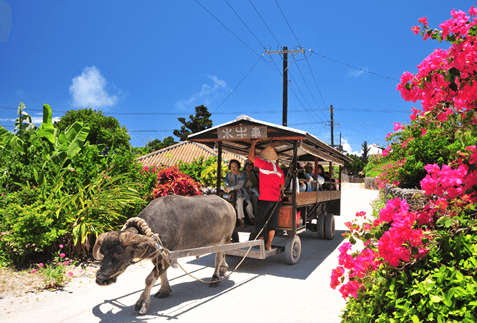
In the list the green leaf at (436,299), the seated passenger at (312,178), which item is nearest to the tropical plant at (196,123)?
the seated passenger at (312,178)

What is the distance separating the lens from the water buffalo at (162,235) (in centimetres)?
357

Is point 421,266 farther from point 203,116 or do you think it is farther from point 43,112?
point 203,116

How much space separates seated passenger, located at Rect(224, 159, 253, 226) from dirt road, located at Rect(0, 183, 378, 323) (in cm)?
117

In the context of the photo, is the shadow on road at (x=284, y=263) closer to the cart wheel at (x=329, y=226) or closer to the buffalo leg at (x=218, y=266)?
the cart wheel at (x=329, y=226)

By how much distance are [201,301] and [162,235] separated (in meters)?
1.19

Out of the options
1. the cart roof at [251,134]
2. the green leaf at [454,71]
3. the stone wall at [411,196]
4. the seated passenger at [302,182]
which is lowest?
the stone wall at [411,196]

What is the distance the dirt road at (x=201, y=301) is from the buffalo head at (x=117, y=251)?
76 cm

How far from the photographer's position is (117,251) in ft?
11.7

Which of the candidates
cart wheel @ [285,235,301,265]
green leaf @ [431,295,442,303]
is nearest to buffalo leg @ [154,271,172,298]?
cart wheel @ [285,235,301,265]

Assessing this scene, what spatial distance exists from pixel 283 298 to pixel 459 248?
309 centimetres

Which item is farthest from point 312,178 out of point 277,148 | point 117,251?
point 117,251

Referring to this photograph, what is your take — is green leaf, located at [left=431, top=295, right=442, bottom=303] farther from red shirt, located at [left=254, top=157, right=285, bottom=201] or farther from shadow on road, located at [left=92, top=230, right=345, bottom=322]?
red shirt, located at [left=254, top=157, right=285, bottom=201]

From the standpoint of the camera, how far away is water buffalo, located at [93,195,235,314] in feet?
11.7

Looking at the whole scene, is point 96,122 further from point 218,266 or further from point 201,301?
point 201,301
